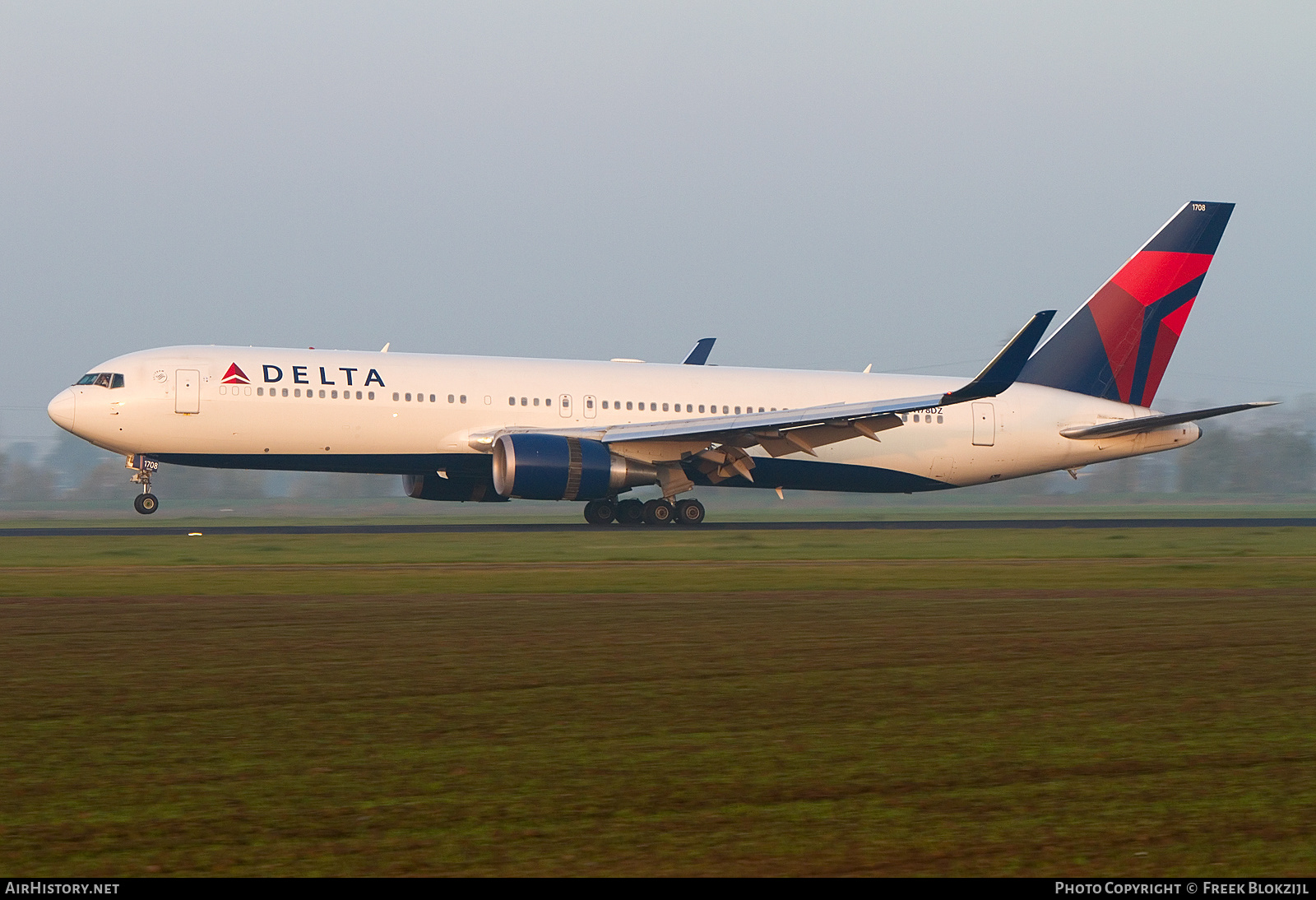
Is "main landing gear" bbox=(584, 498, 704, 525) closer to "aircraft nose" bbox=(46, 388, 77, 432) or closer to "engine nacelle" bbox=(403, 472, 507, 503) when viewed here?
"engine nacelle" bbox=(403, 472, 507, 503)

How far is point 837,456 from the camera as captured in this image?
34156 mm

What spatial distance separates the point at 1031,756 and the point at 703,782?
1.88 m

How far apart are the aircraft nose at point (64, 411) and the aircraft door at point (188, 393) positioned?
2.38m

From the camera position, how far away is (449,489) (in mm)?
33719

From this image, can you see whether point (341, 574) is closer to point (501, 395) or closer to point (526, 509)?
point (501, 395)

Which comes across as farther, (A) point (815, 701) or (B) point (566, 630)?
(B) point (566, 630)

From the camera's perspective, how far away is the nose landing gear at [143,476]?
3130 centimetres

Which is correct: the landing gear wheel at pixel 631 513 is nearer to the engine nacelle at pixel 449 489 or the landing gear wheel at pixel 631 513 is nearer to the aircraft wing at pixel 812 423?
the aircraft wing at pixel 812 423

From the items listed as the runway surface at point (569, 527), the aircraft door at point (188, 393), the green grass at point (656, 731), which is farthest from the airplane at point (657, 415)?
the green grass at point (656, 731)

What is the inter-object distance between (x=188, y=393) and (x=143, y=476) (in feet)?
8.63

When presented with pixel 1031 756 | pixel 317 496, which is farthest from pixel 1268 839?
pixel 317 496

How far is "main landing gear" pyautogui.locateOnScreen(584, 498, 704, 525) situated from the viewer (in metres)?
33.1

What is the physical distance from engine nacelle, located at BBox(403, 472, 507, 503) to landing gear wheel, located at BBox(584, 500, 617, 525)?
2.41 meters

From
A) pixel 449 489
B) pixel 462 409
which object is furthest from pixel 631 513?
pixel 462 409
